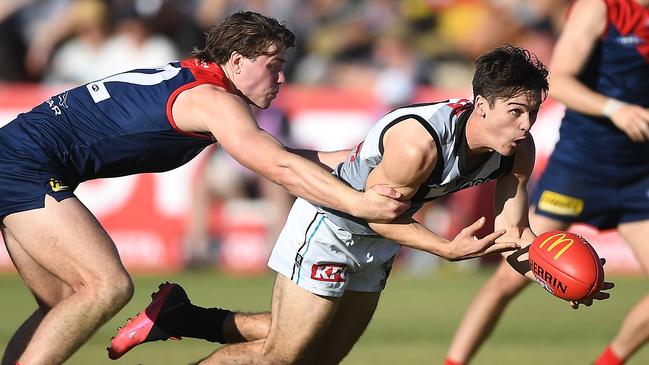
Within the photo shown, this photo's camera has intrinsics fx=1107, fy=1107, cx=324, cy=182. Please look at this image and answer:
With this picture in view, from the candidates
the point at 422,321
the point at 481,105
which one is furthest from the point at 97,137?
the point at 422,321

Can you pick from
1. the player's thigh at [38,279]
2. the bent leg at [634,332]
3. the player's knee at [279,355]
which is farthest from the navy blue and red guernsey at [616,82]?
the player's thigh at [38,279]

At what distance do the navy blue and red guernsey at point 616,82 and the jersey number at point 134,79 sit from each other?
318 cm

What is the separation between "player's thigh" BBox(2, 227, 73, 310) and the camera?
627 cm

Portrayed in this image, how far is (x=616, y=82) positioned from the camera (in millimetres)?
7898

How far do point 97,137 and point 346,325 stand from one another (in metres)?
1.78

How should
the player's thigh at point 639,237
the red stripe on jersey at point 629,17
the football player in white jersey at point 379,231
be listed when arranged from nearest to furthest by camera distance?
the football player in white jersey at point 379,231, the player's thigh at point 639,237, the red stripe on jersey at point 629,17

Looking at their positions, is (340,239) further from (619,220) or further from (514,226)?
(619,220)

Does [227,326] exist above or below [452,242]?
below

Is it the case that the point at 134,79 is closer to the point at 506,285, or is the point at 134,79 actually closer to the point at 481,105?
the point at 481,105

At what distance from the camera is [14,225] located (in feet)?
19.4

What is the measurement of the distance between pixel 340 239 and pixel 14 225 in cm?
176

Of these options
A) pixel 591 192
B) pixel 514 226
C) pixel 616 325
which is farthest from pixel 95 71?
pixel 514 226

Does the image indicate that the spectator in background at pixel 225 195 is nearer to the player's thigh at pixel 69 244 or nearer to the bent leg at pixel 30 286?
the bent leg at pixel 30 286

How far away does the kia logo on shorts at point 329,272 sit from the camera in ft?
20.0
